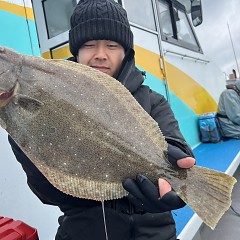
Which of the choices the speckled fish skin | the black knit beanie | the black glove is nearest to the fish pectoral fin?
the speckled fish skin

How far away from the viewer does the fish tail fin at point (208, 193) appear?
1.27m

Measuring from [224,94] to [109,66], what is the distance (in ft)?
16.0

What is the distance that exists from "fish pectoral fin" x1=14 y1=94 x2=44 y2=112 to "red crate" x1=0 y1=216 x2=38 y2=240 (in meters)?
0.66

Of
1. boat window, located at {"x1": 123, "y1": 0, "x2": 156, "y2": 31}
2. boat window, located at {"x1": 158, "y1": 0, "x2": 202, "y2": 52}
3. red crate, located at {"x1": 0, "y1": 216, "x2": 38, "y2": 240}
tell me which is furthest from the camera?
boat window, located at {"x1": 158, "y1": 0, "x2": 202, "y2": 52}

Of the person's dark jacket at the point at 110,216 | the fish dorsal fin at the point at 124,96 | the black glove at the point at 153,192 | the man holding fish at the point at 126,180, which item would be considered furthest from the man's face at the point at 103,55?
the black glove at the point at 153,192

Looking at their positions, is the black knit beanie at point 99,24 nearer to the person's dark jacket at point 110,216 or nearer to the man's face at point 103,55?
the man's face at point 103,55

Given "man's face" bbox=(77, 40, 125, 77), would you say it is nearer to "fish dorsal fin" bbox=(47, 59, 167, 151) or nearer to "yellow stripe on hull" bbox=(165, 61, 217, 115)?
"fish dorsal fin" bbox=(47, 59, 167, 151)

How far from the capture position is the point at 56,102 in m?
1.26

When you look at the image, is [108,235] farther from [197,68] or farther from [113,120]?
[197,68]

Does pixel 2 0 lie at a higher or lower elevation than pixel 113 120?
higher

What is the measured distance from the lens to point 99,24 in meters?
1.71

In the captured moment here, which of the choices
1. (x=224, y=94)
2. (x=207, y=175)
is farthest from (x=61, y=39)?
(x=224, y=94)

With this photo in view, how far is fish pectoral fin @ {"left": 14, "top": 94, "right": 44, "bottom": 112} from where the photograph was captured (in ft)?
4.02

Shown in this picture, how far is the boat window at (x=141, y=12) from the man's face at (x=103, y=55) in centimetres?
232
